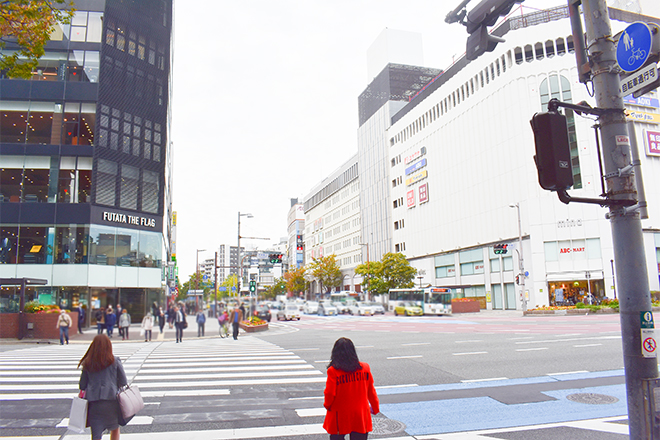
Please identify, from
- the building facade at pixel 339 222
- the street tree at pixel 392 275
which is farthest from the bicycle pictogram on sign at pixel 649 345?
the building facade at pixel 339 222

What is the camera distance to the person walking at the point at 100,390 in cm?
534

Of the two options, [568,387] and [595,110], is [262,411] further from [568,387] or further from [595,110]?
[595,110]

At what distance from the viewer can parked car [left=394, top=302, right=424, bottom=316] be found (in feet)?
149

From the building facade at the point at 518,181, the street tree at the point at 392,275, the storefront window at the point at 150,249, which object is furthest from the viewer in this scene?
the street tree at the point at 392,275

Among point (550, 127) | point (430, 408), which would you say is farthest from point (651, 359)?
point (430, 408)

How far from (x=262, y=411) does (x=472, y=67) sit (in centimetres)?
6062

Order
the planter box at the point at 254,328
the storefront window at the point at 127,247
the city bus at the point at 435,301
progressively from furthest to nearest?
the city bus at the point at 435,301
the storefront window at the point at 127,247
the planter box at the point at 254,328

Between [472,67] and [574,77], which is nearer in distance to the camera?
[574,77]

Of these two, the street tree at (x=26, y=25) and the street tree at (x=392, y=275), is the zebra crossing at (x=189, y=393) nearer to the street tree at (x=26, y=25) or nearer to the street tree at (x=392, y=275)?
the street tree at (x=26, y=25)

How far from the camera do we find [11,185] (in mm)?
32625

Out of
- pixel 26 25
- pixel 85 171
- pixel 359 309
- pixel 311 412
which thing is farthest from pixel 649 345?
pixel 359 309

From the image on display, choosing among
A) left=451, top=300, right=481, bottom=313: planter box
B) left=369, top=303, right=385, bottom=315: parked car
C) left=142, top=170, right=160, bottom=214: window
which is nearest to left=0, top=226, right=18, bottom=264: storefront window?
left=142, top=170, right=160, bottom=214: window

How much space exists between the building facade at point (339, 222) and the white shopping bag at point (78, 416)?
91.3m

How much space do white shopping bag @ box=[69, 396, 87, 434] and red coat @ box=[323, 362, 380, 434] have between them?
2949 millimetres
